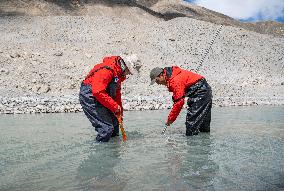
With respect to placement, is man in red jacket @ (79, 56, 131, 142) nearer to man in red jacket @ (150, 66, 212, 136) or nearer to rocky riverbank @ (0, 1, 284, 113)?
man in red jacket @ (150, 66, 212, 136)

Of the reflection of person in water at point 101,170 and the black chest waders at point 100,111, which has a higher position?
the black chest waders at point 100,111

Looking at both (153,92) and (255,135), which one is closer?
(255,135)

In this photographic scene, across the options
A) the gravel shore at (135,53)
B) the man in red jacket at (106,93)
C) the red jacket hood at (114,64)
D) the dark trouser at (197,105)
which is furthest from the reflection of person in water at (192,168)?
the gravel shore at (135,53)

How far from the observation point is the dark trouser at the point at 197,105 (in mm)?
7281

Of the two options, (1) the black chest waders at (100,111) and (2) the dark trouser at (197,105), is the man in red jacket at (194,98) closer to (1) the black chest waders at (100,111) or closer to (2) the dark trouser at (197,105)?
(2) the dark trouser at (197,105)

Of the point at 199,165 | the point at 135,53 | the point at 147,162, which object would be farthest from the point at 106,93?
the point at 135,53

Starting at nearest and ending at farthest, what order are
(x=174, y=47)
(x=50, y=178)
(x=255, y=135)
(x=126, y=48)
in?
(x=50, y=178), (x=255, y=135), (x=126, y=48), (x=174, y=47)

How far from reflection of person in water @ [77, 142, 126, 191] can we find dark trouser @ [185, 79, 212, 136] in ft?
5.86

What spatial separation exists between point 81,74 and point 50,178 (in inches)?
888

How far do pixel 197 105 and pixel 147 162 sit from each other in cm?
269

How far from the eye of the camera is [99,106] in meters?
6.45

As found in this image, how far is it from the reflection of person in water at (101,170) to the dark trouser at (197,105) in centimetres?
179

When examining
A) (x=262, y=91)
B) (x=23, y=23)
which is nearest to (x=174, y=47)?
(x=262, y=91)

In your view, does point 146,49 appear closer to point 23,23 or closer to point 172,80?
point 23,23
